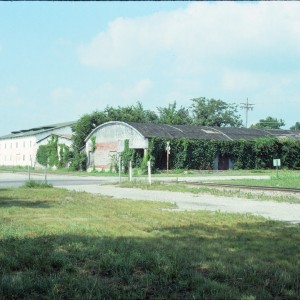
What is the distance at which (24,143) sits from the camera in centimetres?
7662

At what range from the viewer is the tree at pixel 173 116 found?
82.1 metres

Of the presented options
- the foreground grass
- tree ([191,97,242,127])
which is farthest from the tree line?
the foreground grass

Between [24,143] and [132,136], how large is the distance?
3430 centimetres

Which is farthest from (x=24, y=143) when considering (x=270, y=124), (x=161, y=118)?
(x=270, y=124)

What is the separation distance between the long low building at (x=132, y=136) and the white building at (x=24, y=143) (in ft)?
39.4

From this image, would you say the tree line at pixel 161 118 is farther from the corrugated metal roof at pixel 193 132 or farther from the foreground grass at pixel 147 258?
the foreground grass at pixel 147 258

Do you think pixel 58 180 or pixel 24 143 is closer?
pixel 58 180

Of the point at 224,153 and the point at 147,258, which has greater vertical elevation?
the point at 224,153

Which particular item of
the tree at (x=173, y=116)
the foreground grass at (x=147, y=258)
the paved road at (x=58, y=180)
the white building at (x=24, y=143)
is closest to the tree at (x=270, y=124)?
the tree at (x=173, y=116)

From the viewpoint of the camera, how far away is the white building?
2800 inches

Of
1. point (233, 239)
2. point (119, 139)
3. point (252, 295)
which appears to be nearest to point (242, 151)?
point (119, 139)

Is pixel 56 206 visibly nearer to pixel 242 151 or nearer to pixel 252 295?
pixel 252 295

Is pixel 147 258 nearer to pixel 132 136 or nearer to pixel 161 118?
pixel 132 136

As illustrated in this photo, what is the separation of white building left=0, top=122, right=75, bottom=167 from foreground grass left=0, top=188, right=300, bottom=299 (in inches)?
2232
